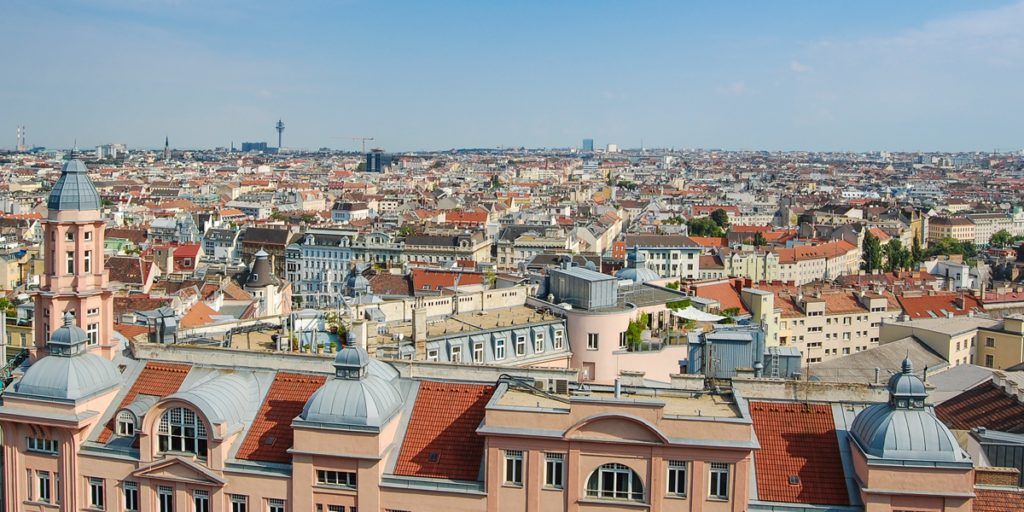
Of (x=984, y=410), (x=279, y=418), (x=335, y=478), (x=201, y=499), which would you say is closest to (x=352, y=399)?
(x=335, y=478)

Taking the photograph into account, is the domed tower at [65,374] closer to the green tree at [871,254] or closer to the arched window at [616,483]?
the arched window at [616,483]

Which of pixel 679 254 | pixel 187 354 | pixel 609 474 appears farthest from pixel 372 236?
pixel 609 474

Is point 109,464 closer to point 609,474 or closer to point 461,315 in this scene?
point 609,474

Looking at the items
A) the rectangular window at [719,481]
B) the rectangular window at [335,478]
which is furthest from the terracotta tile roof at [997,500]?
the rectangular window at [335,478]

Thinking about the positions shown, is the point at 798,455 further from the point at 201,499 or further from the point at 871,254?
the point at 871,254

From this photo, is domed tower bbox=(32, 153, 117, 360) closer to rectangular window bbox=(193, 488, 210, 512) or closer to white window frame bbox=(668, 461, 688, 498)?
rectangular window bbox=(193, 488, 210, 512)

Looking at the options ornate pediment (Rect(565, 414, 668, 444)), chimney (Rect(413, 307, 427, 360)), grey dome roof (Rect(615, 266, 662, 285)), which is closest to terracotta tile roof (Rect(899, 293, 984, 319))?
grey dome roof (Rect(615, 266, 662, 285))
